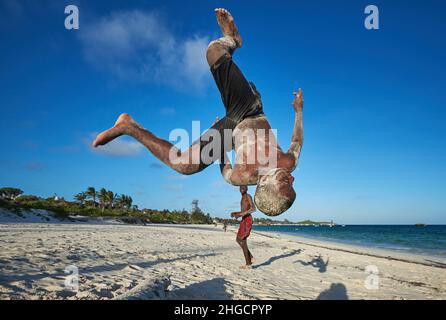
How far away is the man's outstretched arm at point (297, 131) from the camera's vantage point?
3.43 metres

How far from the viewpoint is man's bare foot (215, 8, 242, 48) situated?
3.64 m

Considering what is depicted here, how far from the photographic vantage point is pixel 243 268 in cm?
815

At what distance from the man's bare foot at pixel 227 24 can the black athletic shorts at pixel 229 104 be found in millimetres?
580

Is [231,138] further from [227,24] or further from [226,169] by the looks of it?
[227,24]

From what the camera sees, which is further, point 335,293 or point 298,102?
point 335,293

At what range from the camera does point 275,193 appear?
8.50ft

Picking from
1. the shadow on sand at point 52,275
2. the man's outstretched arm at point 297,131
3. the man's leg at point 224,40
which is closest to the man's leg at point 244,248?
the shadow on sand at point 52,275

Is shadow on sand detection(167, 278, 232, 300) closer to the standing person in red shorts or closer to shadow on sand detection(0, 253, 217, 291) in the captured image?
shadow on sand detection(0, 253, 217, 291)

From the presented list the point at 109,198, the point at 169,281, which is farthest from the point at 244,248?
the point at 109,198

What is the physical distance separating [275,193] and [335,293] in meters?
5.12

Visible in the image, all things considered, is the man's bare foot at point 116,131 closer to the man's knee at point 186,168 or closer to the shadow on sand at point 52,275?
the man's knee at point 186,168

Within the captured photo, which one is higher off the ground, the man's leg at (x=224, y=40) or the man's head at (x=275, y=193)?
the man's leg at (x=224, y=40)
